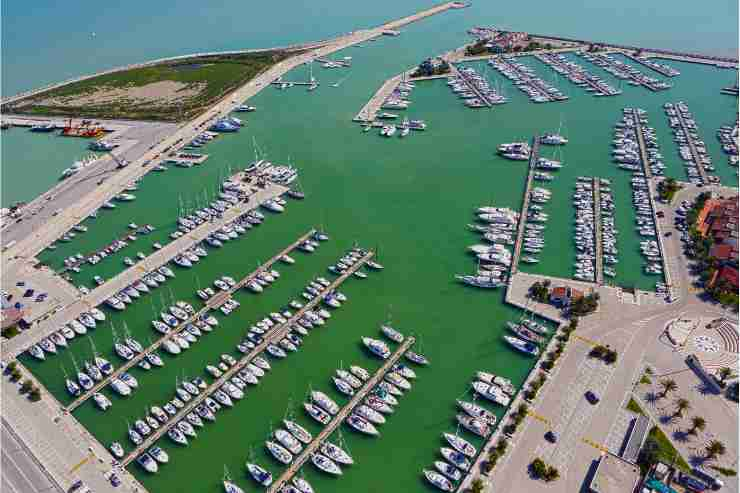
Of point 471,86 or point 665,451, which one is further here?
point 471,86

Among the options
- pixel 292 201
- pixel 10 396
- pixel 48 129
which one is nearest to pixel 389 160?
pixel 292 201

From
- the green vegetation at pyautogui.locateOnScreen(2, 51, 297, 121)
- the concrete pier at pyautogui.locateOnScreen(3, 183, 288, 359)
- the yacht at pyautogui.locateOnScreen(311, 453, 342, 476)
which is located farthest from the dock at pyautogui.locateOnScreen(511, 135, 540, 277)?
the green vegetation at pyautogui.locateOnScreen(2, 51, 297, 121)

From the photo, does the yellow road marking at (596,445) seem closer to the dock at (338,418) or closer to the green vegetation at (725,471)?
the green vegetation at (725,471)

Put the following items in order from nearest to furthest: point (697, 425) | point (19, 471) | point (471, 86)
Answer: point (19, 471)
point (697, 425)
point (471, 86)

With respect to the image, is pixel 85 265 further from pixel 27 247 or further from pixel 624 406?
pixel 624 406

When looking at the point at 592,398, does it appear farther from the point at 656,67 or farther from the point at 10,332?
the point at 656,67

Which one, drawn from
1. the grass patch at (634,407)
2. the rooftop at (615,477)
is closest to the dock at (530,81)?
the grass patch at (634,407)

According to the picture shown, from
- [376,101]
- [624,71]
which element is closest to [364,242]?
[376,101]
